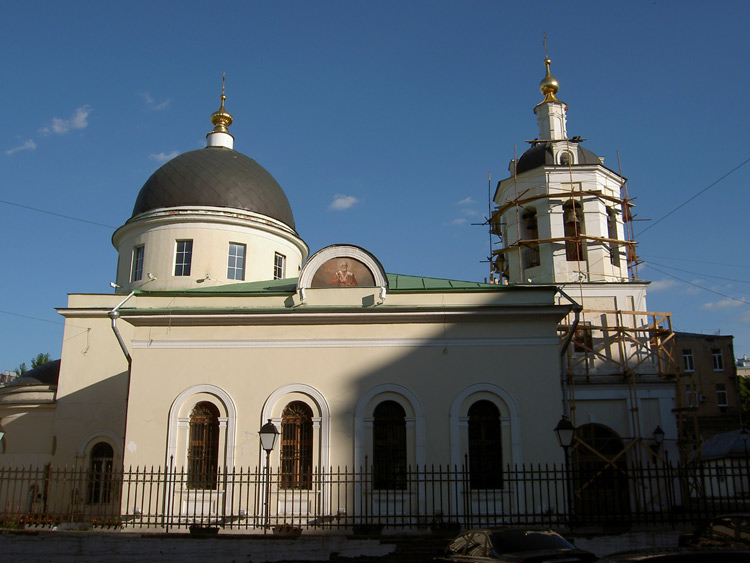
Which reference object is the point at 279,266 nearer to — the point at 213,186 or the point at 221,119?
the point at 213,186

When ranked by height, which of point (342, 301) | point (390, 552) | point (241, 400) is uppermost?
point (342, 301)

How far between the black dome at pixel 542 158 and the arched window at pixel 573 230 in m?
1.68

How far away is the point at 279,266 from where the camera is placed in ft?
79.3

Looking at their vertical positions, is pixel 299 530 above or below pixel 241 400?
below

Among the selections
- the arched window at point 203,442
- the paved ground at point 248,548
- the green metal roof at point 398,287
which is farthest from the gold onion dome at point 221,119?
the paved ground at point 248,548

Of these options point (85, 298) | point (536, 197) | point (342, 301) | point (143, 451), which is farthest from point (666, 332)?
point (85, 298)

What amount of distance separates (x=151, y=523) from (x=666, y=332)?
54.3 ft

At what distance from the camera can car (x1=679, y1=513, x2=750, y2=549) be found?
9.51 metres

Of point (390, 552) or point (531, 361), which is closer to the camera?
point (390, 552)

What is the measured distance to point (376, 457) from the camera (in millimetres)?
15844

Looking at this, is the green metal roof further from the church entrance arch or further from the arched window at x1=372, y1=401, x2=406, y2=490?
the church entrance arch

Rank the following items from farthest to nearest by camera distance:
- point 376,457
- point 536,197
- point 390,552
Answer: point 536,197
point 376,457
point 390,552

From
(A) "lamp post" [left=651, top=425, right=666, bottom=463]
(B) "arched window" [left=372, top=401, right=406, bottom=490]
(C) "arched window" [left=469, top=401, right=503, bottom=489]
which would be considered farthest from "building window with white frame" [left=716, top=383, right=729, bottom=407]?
(B) "arched window" [left=372, top=401, right=406, bottom=490]

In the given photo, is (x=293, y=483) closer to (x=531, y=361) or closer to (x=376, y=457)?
(x=376, y=457)
